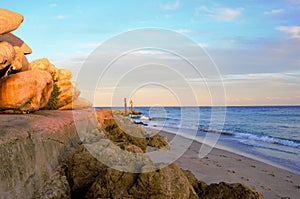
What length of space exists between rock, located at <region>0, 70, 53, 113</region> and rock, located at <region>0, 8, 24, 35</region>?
47.8 inches

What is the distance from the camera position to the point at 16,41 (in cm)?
963

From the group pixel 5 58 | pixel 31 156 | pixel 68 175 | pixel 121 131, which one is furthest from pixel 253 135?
pixel 31 156

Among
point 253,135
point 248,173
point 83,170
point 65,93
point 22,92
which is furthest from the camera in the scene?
point 253,135

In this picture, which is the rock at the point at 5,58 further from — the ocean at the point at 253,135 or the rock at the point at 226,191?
the ocean at the point at 253,135

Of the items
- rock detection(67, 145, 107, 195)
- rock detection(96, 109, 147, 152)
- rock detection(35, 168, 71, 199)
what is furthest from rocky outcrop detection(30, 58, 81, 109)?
rock detection(35, 168, 71, 199)

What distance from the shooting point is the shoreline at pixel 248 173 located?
807cm

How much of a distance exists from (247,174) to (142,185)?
6.17 meters

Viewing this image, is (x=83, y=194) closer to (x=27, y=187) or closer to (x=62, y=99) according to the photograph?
(x=27, y=187)

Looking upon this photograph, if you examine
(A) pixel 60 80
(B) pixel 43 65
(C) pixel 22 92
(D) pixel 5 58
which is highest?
(B) pixel 43 65

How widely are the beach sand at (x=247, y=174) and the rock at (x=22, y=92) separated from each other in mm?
5153

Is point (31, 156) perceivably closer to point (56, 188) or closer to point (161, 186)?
point (56, 188)

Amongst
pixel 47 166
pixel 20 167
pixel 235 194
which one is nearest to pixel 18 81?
pixel 47 166

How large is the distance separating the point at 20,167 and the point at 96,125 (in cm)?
553

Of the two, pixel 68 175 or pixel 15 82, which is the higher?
pixel 15 82
